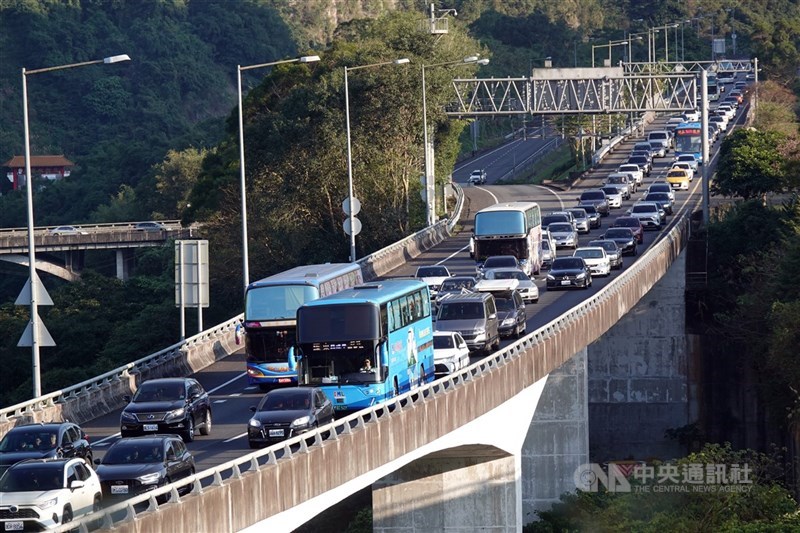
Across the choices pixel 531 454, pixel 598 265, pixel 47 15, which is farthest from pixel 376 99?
pixel 47 15

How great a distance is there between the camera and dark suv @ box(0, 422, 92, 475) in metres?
30.5

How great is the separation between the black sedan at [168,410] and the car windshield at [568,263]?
2814 cm

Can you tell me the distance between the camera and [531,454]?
58219 millimetres

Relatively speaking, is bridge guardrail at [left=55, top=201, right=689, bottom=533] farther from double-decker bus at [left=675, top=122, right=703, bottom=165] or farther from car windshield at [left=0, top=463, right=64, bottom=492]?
double-decker bus at [left=675, top=122, right=703, bottom=165]

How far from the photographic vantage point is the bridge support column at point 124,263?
375 ft

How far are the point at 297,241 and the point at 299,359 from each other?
48878mm


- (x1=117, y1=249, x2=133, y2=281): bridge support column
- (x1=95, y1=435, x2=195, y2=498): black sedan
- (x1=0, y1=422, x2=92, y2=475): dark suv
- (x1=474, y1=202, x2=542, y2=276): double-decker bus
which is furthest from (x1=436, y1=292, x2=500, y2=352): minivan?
(x1=117, y1=249, x2=133, y2=281): bridge support column

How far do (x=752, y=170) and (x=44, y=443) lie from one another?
66.3 metres

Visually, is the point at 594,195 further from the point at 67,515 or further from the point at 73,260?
the point at 67,515

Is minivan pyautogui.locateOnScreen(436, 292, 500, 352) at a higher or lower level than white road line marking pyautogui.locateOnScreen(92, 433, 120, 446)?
higher

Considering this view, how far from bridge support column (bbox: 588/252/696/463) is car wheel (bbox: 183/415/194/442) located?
43.0 m

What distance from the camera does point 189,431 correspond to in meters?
35.2

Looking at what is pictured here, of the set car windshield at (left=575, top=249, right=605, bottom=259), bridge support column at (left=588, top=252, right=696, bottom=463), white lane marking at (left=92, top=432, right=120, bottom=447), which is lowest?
bridge support column at (left=588, top=252, right=696, bottom=463)

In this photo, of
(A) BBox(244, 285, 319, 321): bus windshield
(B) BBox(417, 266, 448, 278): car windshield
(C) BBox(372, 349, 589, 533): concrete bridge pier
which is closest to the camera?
(A) BBox(244, 285, 319, 321): bus windshield
